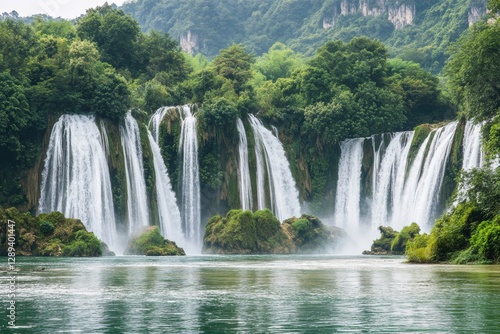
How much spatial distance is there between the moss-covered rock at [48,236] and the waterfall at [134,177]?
12283 mm

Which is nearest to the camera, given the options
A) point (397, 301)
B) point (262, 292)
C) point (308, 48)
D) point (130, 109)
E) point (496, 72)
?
point (397, 301)

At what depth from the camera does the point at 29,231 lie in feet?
192

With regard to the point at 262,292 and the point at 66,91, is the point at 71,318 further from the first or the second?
the point at 66,91

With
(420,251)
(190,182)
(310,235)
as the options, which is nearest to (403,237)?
(310,235)

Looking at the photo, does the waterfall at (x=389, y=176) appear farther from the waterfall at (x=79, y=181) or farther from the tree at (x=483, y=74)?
the tree at (x=483, y=74)

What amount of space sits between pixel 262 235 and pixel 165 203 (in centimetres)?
1033

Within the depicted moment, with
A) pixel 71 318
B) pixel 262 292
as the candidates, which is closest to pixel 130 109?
pixel 262 292

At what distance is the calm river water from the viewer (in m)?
16.5

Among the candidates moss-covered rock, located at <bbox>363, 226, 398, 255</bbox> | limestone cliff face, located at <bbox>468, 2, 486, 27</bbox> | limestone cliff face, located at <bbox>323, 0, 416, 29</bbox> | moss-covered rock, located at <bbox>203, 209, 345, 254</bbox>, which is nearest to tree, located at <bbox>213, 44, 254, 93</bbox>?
moss-covered rock, located at <bbox>203, 209, 345, 254</bbox>

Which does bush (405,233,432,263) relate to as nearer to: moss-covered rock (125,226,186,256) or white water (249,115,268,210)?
moss-covered rock (125,226,186,256)

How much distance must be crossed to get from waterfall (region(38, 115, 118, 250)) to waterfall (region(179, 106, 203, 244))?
26.0 feet

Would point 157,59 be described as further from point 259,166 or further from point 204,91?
point 259,166

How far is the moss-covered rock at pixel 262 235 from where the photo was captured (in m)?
69.0

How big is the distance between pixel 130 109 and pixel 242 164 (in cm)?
1073
